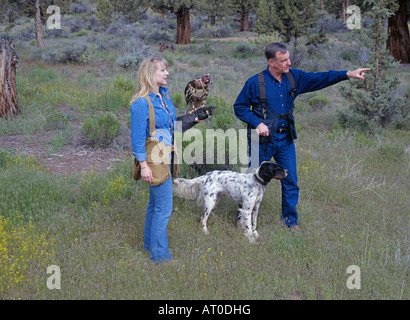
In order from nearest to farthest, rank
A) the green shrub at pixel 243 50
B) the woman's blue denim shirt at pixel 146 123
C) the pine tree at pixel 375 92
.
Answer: the woman's blue denim shirt at pixel 146 123, the pine tree at pixel 375 92, the green shrub at pixel 243 50

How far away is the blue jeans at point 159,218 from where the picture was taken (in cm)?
452

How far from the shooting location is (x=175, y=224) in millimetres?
5562

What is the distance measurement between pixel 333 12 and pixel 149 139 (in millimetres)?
39528

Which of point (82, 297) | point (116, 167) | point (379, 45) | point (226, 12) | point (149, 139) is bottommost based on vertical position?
point (82, 297)

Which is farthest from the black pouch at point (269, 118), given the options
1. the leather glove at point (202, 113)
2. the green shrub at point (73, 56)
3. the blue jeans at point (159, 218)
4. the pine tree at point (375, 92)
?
the green shrub at point (73, 56)

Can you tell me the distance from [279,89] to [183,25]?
2255cm

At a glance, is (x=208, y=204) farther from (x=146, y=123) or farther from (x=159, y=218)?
(x=146, y=123)

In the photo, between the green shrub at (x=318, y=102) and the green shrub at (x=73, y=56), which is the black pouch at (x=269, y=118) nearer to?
the green shrub at (x=318, y=102)

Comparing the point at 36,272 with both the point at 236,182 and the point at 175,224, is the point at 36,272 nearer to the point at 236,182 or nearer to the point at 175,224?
the point at 175,224

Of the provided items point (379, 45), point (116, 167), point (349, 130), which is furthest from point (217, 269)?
point (379, 45)

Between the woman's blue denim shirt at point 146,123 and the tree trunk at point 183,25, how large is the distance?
75.6 feet

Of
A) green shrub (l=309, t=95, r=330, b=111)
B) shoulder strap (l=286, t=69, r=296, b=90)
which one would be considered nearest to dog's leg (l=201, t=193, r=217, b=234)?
shoulder strap (l=286, t=69, r=296, b=90)

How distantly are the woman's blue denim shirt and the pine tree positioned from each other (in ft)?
23.0

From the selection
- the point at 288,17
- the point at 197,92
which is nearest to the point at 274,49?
the point at 197,92
